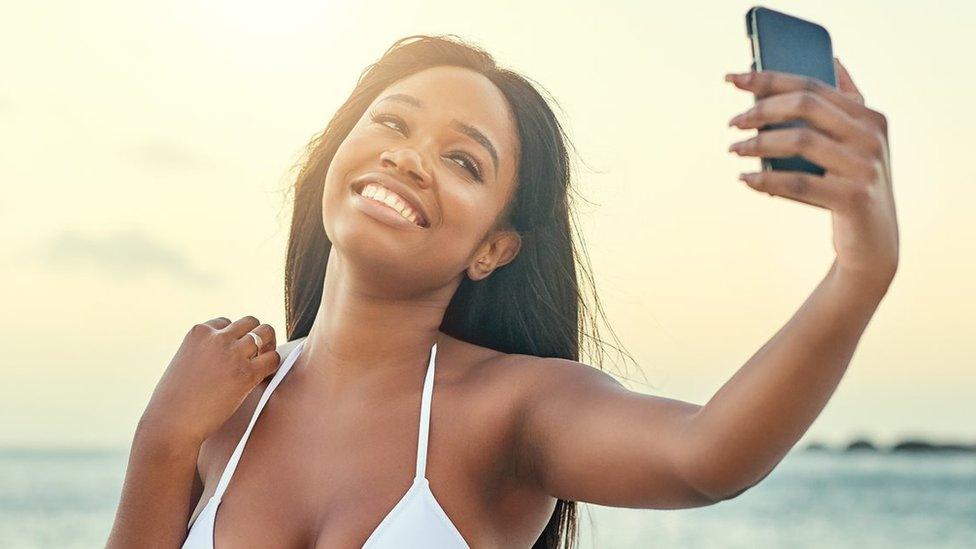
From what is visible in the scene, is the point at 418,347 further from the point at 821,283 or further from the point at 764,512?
the point at 764,512

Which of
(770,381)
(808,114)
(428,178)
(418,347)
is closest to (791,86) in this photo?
(808,114)

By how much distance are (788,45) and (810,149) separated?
0.24 m

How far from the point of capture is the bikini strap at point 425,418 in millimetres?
2463


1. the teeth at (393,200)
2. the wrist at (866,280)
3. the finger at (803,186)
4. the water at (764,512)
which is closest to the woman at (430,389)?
the teeth at (393,200)

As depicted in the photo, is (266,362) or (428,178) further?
(266,362)

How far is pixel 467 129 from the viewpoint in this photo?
2719 millimetres

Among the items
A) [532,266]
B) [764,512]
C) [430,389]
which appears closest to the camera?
[430,389]

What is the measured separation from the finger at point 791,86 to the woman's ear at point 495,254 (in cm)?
128

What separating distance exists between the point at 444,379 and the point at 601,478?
59 cm

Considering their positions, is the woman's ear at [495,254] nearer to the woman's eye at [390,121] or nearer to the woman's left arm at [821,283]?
the woman's eye at [390,121]

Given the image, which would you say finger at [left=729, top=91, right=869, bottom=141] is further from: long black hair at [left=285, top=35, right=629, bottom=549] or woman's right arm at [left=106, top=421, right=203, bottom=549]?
woman's right arm at [left=106, top=421, right=203, bottom=549]

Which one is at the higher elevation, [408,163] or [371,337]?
[408,163]

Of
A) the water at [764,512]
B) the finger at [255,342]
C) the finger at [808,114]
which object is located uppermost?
the finger at [808,114]

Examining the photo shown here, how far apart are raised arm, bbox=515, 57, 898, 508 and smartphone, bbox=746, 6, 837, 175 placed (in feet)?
0.23
